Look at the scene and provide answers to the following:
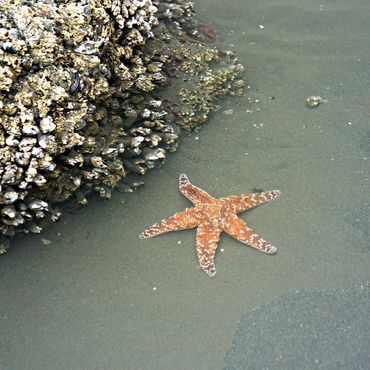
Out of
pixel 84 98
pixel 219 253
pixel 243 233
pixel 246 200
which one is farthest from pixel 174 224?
pixel 84 98

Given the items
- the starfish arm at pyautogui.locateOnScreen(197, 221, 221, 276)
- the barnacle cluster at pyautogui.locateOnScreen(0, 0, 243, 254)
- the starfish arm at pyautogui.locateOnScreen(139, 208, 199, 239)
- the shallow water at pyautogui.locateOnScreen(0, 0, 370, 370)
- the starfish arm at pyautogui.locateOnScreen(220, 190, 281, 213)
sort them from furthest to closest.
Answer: the starfish arm at pyautogui.locateOnScreen(220, 190, 281, 213)
the starfish arm at pyautogui.locateOnScreen(139, 208, 199, 239)
the starfish arm at pyautogui.locateOnScreen(197, 221, 221, 276)
the shallow water at pyautogui.locateOnScreen(0, 0, 370, 370)
the barnacle cluster at pyautogui.locateOnScreen(0, 0, 243, 254)

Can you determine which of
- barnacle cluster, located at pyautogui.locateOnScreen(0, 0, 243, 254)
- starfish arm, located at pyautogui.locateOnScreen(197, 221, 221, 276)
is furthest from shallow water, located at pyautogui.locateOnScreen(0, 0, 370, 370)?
barnacle cluster, located at pyautogui.locateOnScreen(0, 0, 243, 254)

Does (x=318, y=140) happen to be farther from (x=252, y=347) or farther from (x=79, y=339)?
(x=79, y=339)

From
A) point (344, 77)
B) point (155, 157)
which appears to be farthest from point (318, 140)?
point (155, 157)

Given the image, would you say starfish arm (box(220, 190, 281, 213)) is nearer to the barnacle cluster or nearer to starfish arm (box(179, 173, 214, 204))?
starfish arm (box(179, 173, 214, 204))

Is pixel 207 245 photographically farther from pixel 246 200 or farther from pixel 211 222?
pixel 246 200

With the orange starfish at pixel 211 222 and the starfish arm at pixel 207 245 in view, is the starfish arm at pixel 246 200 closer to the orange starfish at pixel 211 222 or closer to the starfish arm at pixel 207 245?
the orange starfish at pixel 211 222
